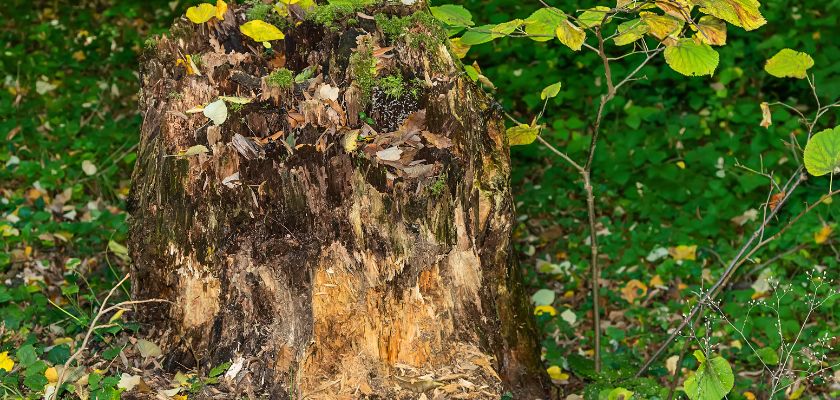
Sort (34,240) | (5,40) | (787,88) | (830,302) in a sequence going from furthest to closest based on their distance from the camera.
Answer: (5,40)
(787,88)
(34,240)
(830,302)

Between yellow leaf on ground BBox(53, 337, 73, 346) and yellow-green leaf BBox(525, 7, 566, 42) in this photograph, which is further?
yellow leaf on ground BBox(53, 337, 73, 346)

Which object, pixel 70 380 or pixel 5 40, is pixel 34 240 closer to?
pixel 70 380

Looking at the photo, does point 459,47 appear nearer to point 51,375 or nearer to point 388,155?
point 388,155

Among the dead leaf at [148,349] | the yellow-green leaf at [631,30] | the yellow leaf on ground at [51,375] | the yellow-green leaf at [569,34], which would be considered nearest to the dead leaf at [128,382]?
the dead leaf at [148,349]

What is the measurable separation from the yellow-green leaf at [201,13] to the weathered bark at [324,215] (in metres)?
0.05

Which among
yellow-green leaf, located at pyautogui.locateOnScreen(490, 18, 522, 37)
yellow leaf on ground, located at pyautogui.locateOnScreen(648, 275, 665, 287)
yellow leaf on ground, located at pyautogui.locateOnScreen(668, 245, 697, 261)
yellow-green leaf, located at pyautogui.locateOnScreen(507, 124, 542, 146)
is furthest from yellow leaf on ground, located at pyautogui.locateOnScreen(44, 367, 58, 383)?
yellow leaf on ground, located at pyautogui.locateOnScreen(668, 245, 697, 261)

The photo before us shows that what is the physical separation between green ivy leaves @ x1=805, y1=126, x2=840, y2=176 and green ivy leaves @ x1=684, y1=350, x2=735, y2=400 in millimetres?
650

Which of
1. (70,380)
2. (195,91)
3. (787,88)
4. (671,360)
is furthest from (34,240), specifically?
(787,88)

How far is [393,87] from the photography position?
9.01ft

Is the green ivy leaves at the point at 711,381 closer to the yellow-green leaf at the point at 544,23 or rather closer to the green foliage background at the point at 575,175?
the green foliage background at the point at 575,175

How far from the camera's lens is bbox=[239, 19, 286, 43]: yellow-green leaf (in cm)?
274

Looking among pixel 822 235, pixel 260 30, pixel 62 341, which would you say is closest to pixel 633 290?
pixel 822 235

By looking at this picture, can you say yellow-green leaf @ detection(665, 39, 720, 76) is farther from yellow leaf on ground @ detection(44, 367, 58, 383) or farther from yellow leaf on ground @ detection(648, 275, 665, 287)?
yellow leaf on ground @ detection(44, 367, 58, 383)

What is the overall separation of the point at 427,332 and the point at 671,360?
4.29ft
